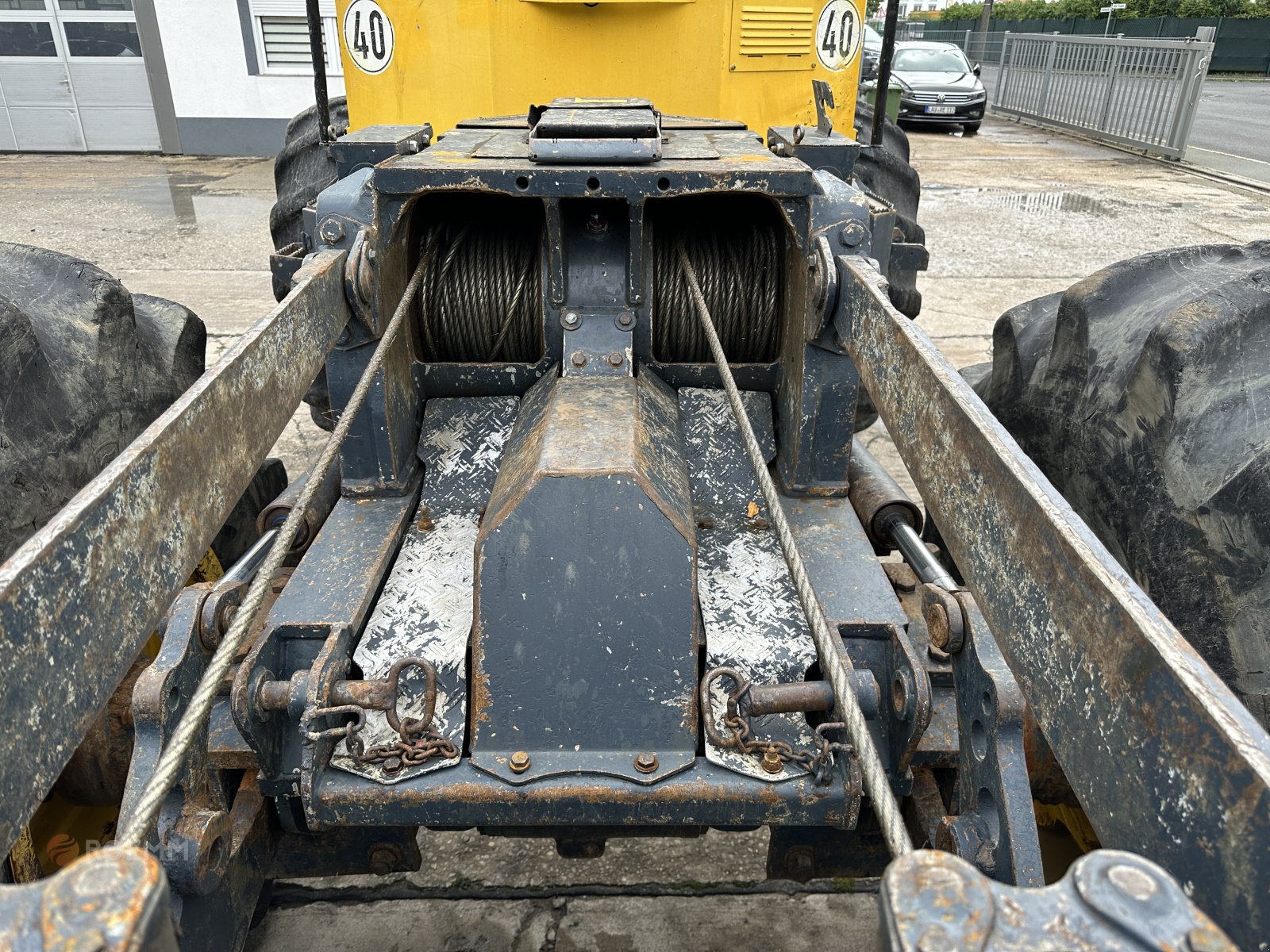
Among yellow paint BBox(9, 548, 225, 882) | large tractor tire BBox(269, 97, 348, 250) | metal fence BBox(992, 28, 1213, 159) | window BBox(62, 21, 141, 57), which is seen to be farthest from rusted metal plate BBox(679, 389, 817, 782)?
metal fence BBox(992, 28, 1213, 159)

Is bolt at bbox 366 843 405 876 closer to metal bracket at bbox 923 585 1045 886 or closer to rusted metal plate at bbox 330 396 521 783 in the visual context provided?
rusted metal plate at bbox 330 396 521 783

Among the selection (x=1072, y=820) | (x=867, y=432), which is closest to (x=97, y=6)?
(x=867, y=432)

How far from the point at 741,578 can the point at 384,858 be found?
39.7 inches

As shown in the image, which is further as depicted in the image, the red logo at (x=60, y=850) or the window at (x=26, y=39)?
the window at (x=26, y=39)

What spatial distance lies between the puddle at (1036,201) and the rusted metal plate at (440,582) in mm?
9798

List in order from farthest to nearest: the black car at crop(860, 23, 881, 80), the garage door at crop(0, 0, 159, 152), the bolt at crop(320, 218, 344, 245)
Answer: the garage door at crop(0, 0, 159, 152) < the black car at crop(860, 23, 881, 80) < the bolt at crop(320, 218, 344, 245)

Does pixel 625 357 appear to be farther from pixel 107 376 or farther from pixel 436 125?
pixel 436 125

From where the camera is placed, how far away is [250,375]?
1.64m

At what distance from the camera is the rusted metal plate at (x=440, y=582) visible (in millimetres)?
1913

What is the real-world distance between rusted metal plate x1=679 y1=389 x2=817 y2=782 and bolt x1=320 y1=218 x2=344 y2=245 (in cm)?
104

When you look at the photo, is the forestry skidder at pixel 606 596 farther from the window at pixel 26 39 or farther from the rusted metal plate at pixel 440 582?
the window at pixel 26 39

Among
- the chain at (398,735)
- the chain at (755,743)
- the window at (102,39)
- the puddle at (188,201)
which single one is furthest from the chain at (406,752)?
the window at (102,39)

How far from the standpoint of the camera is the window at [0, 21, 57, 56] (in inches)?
531

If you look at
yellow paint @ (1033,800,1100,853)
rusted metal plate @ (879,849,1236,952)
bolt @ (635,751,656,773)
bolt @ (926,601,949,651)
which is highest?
rusted metal plate @ (879,849,1236,952)
